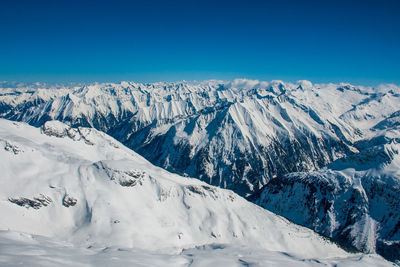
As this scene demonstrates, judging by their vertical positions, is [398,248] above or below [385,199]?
below

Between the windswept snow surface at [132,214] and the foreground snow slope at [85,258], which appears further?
the windswept snow surface at [132,214]

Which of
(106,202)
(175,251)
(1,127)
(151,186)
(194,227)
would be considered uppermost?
(1,127)

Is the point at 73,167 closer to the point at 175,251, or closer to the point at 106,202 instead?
the point at 106,202

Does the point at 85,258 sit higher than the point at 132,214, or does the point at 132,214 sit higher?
the point at 132,214

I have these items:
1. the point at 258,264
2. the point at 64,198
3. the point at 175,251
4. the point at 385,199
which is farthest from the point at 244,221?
the point at 385,199

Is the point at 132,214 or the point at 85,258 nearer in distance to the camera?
the point at 85,258

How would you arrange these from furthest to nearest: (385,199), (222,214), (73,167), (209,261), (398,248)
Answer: (385,199) < (398,248) < (222,214) < (73,167) < (209,261)

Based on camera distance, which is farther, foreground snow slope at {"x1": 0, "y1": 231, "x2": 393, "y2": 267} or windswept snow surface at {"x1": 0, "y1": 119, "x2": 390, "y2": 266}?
windswept snow surface at {"x1": 0, "y1": 119, "x2": 390, "y2": 266}

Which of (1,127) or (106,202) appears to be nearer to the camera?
(106,202)
